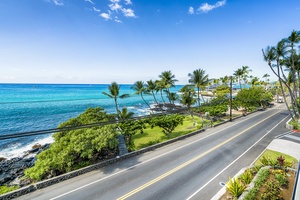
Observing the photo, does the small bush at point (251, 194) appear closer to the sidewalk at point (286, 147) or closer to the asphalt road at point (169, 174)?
the asphalt road at point (169, 174)

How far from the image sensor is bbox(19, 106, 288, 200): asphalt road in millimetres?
10266

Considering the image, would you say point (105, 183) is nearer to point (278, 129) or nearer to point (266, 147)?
point (266, 147)

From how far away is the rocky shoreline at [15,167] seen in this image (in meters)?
15.2

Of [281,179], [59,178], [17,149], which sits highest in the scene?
[281,179]

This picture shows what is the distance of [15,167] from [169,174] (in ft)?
64.4

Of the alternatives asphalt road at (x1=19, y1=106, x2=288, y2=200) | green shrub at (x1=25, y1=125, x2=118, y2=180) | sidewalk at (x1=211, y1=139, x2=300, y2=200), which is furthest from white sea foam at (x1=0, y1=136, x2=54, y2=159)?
sidewalk at (x1=211, y1=139, x2=300, y2=200)

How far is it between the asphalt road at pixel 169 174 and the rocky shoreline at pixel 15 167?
524 centimetres

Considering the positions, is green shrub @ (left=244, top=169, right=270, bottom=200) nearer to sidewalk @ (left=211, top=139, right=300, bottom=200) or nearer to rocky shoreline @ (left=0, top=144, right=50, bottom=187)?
sidewalk @ (left=211, top=139, right=300, bottom=200)

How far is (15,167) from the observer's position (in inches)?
738

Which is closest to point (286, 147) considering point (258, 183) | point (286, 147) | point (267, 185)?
point (286, 147)

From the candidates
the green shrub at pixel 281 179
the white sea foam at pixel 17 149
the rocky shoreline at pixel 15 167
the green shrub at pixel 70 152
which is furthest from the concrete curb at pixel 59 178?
the white sea foam at pixel 17 149

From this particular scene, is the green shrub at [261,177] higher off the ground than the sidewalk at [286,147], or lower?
higher

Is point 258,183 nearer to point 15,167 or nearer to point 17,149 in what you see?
point 15,167

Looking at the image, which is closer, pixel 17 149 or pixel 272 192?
pixel 272 192
